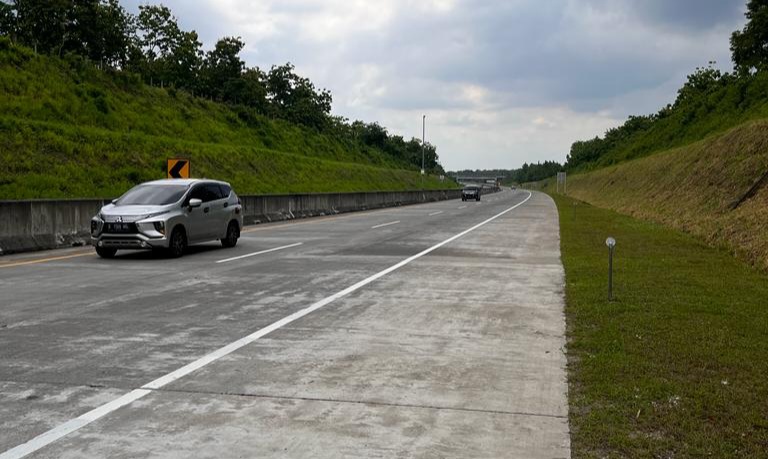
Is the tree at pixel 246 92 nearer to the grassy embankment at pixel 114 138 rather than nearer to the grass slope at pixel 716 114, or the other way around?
the grassy embankment at pixel 114 138

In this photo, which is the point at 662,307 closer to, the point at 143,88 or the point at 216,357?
the point at 216,357

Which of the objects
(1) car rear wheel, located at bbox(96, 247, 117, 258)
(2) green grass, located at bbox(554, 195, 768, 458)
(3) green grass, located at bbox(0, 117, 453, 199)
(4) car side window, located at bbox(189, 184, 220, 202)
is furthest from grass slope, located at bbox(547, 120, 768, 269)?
(3) green grass, located at bbox(0, 117, 453, 199)

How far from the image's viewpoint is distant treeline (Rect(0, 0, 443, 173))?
201 ft

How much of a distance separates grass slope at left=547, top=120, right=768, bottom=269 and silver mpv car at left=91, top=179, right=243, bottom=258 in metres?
11.8

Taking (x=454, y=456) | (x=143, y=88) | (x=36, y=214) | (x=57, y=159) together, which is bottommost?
(x=454, y=456)

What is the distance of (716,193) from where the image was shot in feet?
87.7

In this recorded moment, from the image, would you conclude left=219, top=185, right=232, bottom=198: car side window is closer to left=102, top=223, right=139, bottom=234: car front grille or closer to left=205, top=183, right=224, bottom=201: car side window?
left=205, top=183, right=224, bottom=201: car side window

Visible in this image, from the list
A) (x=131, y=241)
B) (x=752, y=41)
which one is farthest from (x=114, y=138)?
(x=752, y=41)

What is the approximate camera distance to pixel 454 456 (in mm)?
4148

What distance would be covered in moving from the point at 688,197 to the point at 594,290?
22.2m

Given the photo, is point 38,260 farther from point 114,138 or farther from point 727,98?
point 727,98

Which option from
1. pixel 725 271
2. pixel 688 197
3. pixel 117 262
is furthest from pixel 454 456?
pixel 688 197

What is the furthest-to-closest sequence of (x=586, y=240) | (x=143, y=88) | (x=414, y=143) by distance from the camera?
(x=414, y=143)
(x=143, y=88)
(x=586, y=240)

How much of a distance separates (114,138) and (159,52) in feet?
165
